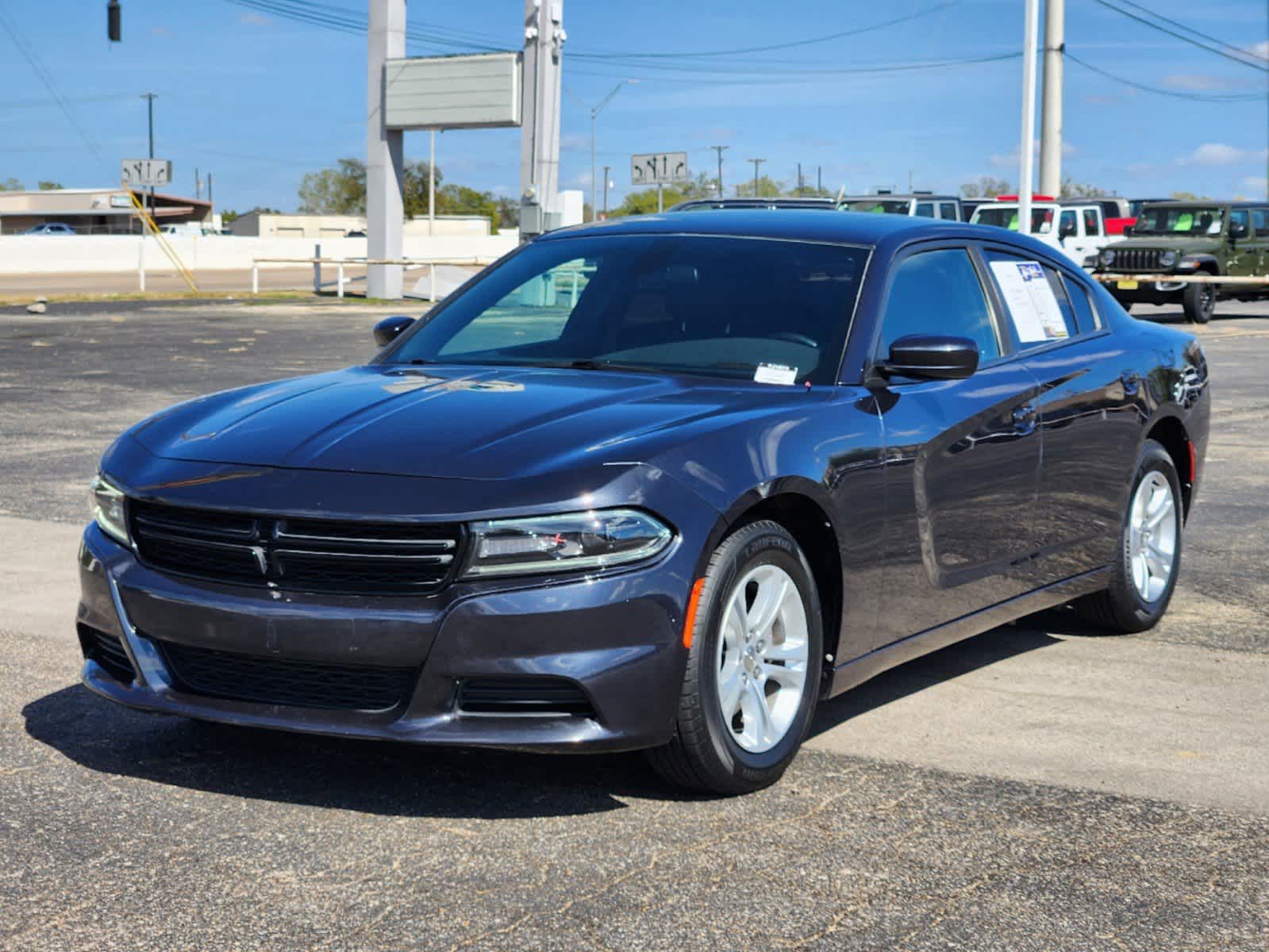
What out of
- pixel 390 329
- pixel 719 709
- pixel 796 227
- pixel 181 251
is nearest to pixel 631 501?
pixel 719 709

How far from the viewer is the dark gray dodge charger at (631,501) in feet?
13.4

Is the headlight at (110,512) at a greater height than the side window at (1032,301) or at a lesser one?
lesser

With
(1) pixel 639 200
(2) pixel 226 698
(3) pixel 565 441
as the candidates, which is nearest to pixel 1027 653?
(3) pixel 565 441

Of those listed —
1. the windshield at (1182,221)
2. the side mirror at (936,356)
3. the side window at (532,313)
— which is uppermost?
the windshield at (1182,221)

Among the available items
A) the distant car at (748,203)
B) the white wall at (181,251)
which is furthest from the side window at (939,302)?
the white wall at (181,251)

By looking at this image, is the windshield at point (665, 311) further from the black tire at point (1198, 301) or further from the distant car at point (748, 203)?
the black tire at point (1198, 301)

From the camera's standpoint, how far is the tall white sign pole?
37750 millimetres

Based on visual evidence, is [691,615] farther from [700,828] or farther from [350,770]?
[350,770]

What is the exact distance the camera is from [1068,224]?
3606cm

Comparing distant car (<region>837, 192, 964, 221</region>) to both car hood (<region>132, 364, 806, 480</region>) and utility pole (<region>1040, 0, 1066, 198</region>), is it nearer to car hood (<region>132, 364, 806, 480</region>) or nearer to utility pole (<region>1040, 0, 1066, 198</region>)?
utility pole (<region>1040, 0, 1066, 198</region>)

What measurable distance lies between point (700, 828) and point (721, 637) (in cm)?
47

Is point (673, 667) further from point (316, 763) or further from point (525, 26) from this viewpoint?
point (525, 26)

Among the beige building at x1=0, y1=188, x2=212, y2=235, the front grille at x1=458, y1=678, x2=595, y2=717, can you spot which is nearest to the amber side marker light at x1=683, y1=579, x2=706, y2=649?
the front grille at x1=458, y1=678, x2=595, y2=717

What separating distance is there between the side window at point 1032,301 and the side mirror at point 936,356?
3.17ft
